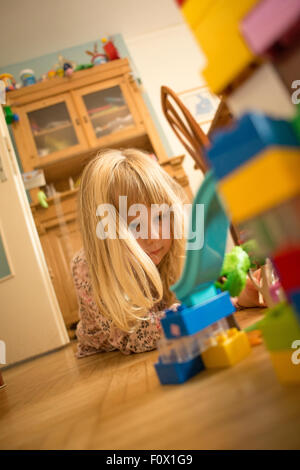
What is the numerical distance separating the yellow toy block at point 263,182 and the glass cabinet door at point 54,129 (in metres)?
2.89

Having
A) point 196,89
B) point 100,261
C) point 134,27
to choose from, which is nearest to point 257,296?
point 100,261

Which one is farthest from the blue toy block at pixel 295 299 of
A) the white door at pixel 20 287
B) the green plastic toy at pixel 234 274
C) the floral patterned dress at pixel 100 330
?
the white door at pixel 20 287

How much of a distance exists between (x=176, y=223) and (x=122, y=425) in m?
0.74

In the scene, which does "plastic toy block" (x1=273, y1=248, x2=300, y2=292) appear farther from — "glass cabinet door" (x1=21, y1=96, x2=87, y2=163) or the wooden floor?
"glass cabinet door" (x1=21, y1=96, x2=87, y2=163)

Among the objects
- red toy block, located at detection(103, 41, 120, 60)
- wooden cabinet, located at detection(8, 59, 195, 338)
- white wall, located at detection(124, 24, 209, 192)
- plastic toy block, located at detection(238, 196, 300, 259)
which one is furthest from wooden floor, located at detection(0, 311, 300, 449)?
white wall, located at detection(124, 24, 209, 192)

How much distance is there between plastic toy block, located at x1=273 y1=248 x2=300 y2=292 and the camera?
0.22 m

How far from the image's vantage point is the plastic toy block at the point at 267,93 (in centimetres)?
25

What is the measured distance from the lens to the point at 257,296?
91 centimetres

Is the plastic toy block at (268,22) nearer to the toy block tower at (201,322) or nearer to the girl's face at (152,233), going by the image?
the toy block tower at (201,322)

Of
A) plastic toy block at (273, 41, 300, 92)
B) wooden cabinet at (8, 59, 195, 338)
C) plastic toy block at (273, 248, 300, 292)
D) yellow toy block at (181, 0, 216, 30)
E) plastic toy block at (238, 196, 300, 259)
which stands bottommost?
plastic toy block at (273, 248, 300, 292)

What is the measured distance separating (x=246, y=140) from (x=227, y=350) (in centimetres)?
30

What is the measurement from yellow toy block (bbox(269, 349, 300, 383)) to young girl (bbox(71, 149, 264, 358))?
1.84 feet

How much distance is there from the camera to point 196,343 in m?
0.45

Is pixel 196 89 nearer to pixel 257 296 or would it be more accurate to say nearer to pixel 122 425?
pixel 257 296
